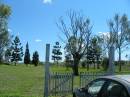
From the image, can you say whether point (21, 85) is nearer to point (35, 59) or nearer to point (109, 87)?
point (109, 87)

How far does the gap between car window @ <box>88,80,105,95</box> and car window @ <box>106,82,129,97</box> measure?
1.62 feet

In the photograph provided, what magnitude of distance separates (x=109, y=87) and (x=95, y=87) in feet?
2.79

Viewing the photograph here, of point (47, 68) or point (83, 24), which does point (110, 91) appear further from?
point (83, 24)

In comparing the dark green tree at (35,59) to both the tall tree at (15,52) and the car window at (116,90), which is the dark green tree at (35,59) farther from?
the car window at (116,90)

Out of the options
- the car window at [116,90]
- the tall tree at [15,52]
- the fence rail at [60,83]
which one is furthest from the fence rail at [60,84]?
the tall tree at [15,52]

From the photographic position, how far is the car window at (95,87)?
1037cm

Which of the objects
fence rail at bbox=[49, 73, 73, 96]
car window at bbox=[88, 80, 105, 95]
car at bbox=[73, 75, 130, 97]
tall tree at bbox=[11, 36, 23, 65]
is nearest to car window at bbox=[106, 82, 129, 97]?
car at bbox=[73, 75, 130, 97]

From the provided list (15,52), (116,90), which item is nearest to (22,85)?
(116,90)

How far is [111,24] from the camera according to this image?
79125 millimetres

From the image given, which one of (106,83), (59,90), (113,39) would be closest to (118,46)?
(113,39)

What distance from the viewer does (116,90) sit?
9.34m

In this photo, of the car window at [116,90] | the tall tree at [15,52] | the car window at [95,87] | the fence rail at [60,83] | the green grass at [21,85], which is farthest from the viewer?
the tall tree at [15,52]

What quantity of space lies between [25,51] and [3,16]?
7120 centimetres

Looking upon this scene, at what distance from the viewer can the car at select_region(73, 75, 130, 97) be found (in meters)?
9.16
